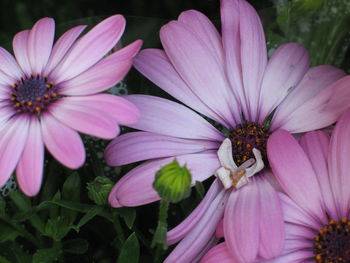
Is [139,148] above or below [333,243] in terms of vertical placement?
above

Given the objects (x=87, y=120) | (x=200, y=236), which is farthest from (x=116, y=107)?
(x=200, y=236)

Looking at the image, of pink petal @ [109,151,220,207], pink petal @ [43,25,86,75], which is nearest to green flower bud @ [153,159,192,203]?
pink petal @ [109,151,220,207]

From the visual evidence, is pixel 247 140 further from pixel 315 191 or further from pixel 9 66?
pixel 9 66

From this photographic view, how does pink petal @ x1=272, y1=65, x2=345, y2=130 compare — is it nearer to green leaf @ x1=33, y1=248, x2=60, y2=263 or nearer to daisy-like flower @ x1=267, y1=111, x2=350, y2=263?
daisy-like flower @ x1=267, y1=111, x2=350, y2=263

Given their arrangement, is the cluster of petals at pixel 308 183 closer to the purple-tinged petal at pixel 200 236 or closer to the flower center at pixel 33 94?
the purple-tinged petal at pixel 200 236

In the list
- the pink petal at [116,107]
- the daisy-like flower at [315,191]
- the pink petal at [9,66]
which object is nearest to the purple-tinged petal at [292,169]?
A: the daisy-like flower at [315,191]

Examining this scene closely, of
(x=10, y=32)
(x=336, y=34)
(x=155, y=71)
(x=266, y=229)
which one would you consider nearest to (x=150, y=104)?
(x=155, y=71)
